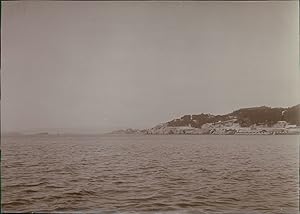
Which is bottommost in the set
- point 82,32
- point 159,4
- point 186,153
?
point 186,153

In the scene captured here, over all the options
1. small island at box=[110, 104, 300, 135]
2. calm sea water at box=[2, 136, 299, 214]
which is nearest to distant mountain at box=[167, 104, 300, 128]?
small island at box=[110, 104, 300, 135]

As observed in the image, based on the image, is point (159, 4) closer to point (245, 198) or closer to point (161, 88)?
point (161, 88)

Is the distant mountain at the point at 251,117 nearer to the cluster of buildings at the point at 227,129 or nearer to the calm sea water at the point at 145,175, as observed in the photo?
the cluster of buildings at the point at 227,129

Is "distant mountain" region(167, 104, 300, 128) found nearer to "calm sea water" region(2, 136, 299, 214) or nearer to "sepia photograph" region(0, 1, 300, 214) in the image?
"sepia photograph" region(0, 1, 300, 214)

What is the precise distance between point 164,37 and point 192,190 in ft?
5.52

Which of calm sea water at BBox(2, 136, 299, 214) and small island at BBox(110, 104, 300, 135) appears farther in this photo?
small island at BBox(110, 104, 300, 135)

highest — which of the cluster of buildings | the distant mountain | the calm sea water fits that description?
the distant mountain

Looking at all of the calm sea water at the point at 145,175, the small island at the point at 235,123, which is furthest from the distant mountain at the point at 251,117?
the calm sea water at the point at 145,175

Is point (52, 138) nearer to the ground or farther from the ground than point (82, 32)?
nearer to the ground

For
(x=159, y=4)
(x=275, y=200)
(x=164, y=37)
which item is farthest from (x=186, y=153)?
(x=159, y=4)

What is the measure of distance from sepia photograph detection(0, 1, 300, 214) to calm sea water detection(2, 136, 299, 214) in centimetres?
1

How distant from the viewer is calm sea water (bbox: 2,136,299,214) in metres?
3.76

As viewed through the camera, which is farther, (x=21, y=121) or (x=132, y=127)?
(x=132, y=127)

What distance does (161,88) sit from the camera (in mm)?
4180
